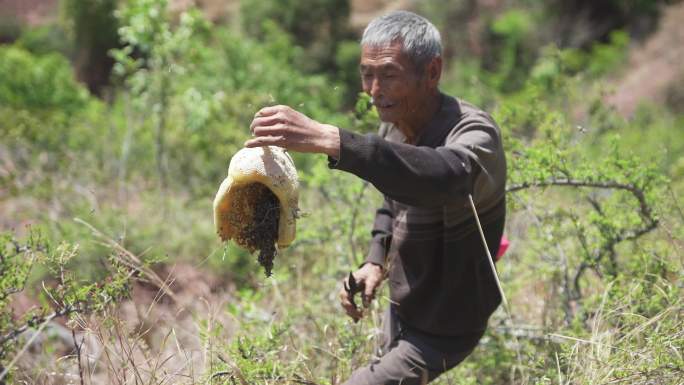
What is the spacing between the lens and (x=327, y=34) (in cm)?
1580

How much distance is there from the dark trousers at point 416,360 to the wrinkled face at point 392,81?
0.78 m

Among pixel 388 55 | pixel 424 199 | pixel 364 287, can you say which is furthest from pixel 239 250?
pixel 424 199

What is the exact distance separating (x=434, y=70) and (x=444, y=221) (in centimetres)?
48

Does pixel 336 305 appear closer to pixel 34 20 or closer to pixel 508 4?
pixel 508 4

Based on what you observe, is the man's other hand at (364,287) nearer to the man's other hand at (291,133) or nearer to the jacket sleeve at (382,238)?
the jacket sleeve at (382,238)

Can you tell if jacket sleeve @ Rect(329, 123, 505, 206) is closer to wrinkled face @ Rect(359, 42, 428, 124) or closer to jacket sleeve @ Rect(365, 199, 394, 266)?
wrinkled face @ Rect(359, 42, 428, 124)

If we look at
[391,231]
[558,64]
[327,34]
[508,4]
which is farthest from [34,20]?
[391,231]

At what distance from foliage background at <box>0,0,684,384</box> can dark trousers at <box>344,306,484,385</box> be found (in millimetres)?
293

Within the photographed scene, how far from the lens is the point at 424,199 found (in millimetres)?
1888

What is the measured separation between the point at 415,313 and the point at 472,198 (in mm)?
522

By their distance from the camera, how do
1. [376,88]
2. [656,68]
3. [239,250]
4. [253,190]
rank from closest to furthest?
[253,190]
[376,88]
[239,250]
[656,68]

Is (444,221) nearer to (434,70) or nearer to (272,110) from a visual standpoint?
(434,70)

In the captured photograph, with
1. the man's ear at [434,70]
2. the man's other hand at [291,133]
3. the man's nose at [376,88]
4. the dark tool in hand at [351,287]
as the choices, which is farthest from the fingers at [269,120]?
the dark tool in hand at [351,287]

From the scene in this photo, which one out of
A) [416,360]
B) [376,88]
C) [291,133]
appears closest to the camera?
[291,133]
